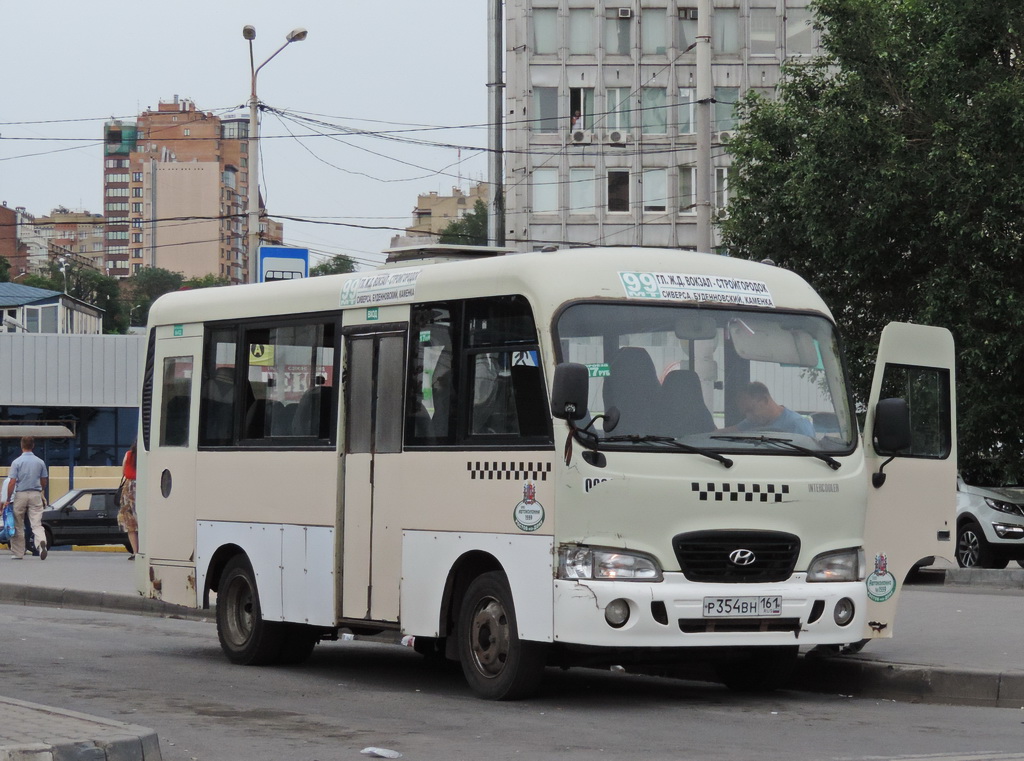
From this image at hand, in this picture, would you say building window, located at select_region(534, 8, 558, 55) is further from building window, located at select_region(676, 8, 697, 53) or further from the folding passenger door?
the folding passenger door

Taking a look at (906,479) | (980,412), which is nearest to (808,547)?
(906,479)

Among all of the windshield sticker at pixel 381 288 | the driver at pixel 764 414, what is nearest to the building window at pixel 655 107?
the windshield sticker at pixel 381 288

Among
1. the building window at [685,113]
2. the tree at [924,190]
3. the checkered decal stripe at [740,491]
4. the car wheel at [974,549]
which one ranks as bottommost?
the car wheel at [974,549]

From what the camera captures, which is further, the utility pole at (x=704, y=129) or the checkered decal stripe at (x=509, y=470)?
the utility pole at (x=704, y=129)

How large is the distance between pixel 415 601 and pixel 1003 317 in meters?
13.4

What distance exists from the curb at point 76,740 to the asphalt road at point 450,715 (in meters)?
0.46

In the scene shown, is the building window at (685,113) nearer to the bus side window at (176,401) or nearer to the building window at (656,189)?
the building window at (656,189)

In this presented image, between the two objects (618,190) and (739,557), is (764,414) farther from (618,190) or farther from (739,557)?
(618,190)

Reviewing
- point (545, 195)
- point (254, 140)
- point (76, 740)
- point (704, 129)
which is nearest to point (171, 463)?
point (76, 740)

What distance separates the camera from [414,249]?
12.0 metres

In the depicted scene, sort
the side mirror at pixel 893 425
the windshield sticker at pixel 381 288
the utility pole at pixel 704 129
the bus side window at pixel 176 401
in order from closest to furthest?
the side mirror at pixel 893 425
the windshield sticker at pixel 381 288
the bus side window at pixel 176 401
the utility pole at pixel 704 129

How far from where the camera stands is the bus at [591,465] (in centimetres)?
973

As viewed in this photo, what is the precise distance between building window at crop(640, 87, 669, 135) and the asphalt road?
57.6 m

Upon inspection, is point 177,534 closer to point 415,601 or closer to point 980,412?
point 415,601
